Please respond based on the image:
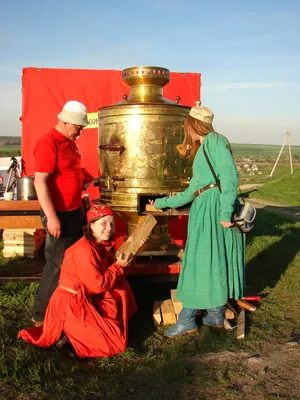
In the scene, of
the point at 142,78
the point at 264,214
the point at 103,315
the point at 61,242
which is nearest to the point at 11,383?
the point at 103,315

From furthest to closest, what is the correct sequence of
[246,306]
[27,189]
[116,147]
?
1. [27,189]
2. [116,147]
3. [246,306]

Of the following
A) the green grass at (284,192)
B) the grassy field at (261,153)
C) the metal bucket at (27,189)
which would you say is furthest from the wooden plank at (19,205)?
the grassy field at (261,153)

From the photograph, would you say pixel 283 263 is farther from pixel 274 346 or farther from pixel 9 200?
pixel 9 200

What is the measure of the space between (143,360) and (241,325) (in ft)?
3.16

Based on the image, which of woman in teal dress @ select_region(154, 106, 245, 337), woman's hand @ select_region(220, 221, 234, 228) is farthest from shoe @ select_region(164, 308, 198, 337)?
woman's hand @ select_region(220, 221, 234, 228)

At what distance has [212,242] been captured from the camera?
3.45 m

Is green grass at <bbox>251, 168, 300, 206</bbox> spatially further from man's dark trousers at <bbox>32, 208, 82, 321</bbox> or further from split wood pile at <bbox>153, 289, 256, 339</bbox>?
man's dark trousers at <bbox>32, 208, 82, 321</bbox>

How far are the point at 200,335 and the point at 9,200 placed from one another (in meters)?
2.55

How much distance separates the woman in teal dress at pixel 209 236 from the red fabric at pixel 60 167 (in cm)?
95

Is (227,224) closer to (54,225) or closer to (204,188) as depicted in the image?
(204,188)

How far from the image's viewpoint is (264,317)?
411 centimetres

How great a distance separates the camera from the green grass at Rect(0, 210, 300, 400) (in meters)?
2.68

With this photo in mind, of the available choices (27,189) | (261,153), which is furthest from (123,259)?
(261,153)

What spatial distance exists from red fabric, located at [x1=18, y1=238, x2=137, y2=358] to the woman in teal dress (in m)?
0.58
